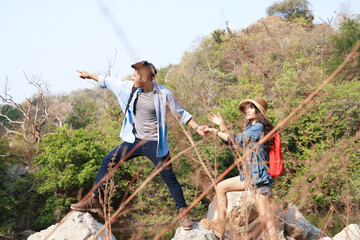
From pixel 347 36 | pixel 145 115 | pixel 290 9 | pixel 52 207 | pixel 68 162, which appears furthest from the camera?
pixel 290 9

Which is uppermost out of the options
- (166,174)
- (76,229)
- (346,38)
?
(166,174)

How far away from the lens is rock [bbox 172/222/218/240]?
4.04 m

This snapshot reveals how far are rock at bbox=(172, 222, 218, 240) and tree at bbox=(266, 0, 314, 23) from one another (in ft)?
148

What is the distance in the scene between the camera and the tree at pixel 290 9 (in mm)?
45531

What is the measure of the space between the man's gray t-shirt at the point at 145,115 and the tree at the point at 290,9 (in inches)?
1771

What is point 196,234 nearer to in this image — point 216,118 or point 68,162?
point 216,118

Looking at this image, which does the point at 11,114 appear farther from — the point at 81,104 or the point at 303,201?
the point at 303,201

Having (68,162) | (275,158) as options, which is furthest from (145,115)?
(68,162)

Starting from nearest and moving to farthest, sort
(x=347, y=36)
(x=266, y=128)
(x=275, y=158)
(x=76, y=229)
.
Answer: (x=275, y=158), (x=266, y=128), (x=76, y=229), (x=347, y=36)

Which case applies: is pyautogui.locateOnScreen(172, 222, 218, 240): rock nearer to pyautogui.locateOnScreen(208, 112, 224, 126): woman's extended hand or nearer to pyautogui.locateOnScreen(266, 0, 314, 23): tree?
pyautogui.locateOnScreen(208, 112, 224, 126): woman's extended hand

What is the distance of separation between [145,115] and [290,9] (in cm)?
4851

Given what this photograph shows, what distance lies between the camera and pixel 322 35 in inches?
1144

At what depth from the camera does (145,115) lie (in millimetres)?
3982

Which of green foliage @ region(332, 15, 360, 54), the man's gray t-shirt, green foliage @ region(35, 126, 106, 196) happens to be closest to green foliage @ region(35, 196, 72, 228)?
green foliage @ region(35, 126, 106, 196)
